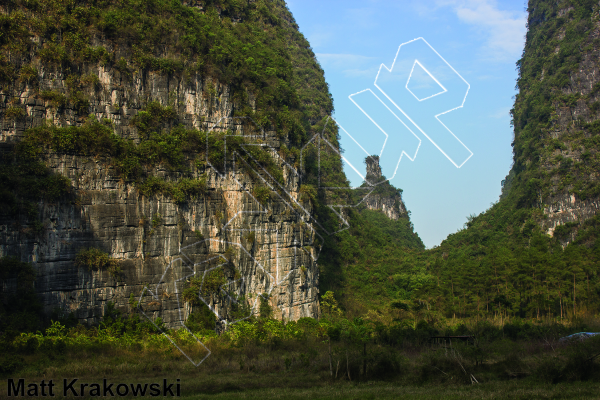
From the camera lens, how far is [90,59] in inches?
920

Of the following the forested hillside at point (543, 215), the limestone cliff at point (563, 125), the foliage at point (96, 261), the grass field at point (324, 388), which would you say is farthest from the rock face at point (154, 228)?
the limestone cliff at point (563, 125)

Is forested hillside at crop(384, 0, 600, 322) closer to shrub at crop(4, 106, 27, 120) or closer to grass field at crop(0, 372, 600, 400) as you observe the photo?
grass field at crop(0, 372, 600, 400)

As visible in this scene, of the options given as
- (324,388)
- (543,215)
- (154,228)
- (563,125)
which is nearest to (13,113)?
(154,228)

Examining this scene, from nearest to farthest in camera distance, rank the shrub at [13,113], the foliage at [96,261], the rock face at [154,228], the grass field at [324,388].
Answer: the grass field at [324,388], the rock face at [154,228], the foliage at [96,261], the shrub at [13,113]

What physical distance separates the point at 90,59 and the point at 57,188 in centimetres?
689

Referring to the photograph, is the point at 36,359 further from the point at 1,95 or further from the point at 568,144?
the point at 568,144

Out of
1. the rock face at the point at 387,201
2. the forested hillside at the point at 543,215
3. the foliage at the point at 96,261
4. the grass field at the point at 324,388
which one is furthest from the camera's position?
the rock face at the point at 387,201

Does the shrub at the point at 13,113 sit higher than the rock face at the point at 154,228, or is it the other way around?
the shrub at the point at 13,113

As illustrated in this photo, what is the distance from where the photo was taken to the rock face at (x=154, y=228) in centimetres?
2036

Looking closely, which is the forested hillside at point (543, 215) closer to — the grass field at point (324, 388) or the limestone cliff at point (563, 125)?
the limestone cliff at point (563, 125)

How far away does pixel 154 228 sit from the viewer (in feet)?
74.3

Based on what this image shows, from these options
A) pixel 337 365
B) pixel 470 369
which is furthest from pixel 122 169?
pixel 470 369

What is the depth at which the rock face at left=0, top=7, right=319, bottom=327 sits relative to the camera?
20.4 m

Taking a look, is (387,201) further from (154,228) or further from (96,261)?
(96,261)
